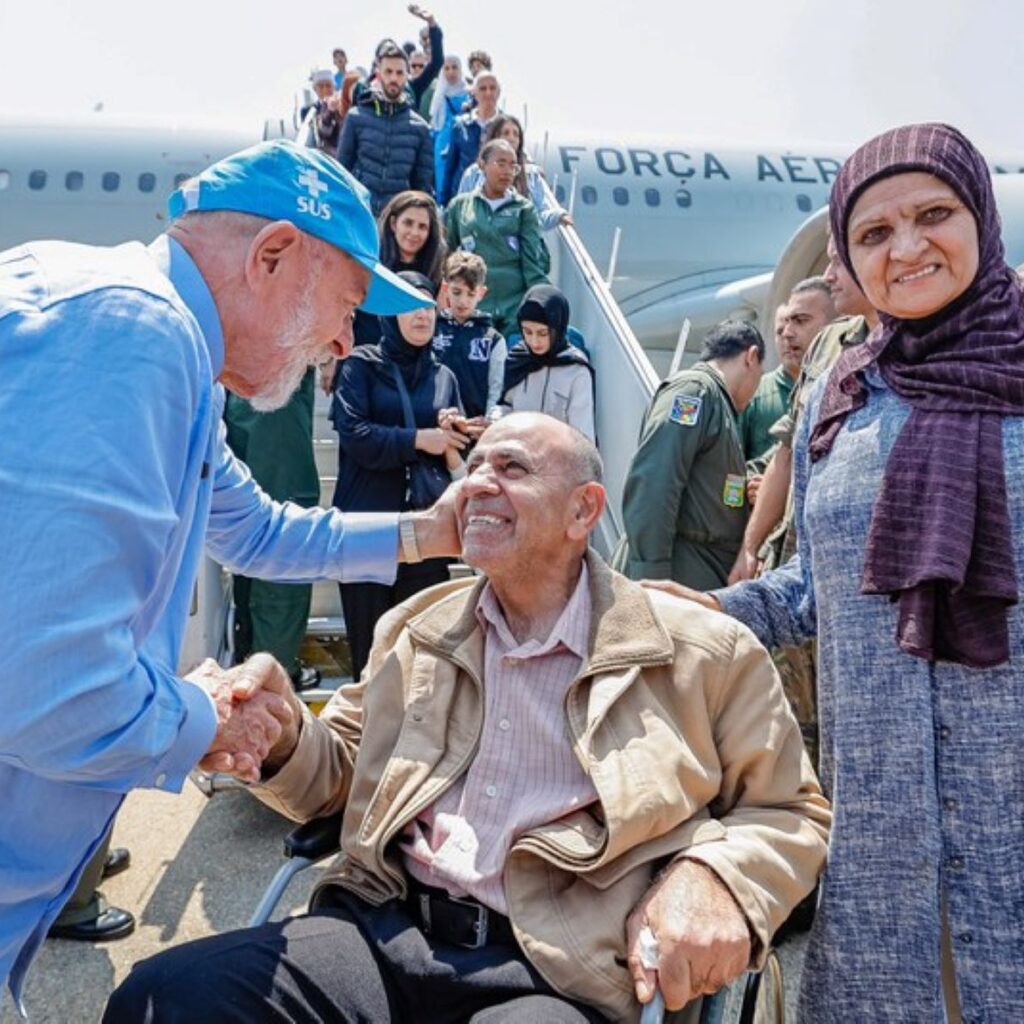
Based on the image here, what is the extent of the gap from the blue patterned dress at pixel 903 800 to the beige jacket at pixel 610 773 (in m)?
0.12

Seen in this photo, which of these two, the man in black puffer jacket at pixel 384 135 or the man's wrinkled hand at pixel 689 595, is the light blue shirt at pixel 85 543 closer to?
the man's wrinkled hand at pixel 689 595

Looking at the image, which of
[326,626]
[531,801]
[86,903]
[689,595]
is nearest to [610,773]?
[531,801]

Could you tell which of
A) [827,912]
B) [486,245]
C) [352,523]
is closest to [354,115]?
[486,245]

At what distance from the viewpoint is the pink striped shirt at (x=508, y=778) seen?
184 cm

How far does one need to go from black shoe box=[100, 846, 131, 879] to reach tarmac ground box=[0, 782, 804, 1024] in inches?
0.9

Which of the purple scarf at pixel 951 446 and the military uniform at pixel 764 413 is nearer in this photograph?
the purple scarf at pixel 951 446

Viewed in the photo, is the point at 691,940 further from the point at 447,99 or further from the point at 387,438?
the point at 447,99

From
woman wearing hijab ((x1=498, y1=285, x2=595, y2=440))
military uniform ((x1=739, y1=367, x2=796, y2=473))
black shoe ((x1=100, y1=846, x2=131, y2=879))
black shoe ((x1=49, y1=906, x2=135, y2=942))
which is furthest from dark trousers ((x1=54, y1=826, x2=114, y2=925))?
military uniform ((x1=739, y1=367, x2=796, y2=473))

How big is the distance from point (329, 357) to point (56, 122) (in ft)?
40.4

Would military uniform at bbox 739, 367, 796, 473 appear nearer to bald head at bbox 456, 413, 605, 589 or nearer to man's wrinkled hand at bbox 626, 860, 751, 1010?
bald head at bbox 456, 413, 605, 589

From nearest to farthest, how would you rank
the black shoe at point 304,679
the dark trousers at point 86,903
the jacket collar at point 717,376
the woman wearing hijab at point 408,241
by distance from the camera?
the dark trousers at point 86,903 < the jacket collar at point 717,376 < the black shoe at point 304,679 < the woman wearing hijab at point 408,241

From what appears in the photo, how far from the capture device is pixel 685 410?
361cm

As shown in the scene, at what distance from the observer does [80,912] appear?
9.36 feet

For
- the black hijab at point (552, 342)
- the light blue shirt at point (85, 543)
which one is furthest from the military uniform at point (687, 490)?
the light blue shirt at point (85, 543)
